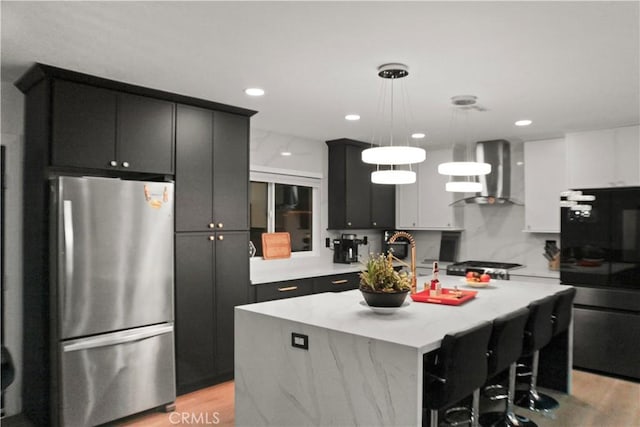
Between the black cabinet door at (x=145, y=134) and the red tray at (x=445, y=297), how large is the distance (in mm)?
2092

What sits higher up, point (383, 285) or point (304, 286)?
point (383, 285)

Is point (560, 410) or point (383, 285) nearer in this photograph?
point (383, 285)

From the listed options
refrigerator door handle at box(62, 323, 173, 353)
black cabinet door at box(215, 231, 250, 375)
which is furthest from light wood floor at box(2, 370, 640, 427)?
refrigerator door handle at box(62, 323, 173, 353)

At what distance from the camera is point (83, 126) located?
121 inches

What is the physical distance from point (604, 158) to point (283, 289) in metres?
3.42

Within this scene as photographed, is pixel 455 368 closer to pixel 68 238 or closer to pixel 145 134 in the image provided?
pixel 68 238

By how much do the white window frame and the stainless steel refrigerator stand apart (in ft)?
5.21

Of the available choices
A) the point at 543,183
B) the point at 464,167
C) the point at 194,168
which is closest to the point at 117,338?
the point at 194,168

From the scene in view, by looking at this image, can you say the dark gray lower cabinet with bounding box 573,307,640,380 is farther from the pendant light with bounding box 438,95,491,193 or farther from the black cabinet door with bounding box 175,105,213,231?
the black cabinet door with bounding box 175,105,213,231

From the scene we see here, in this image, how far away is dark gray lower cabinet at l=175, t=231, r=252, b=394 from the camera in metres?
3.64

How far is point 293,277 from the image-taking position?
4.45 meters

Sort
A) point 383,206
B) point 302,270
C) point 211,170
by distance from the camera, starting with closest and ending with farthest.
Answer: point 211,170
point 302,270
point 383,206

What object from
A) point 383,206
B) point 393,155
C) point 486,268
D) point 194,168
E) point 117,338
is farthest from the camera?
point 383,206

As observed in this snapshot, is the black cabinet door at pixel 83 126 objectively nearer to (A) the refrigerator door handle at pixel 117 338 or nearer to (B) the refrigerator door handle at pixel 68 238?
(B) the refrigerator door handle at pixel 68 238
